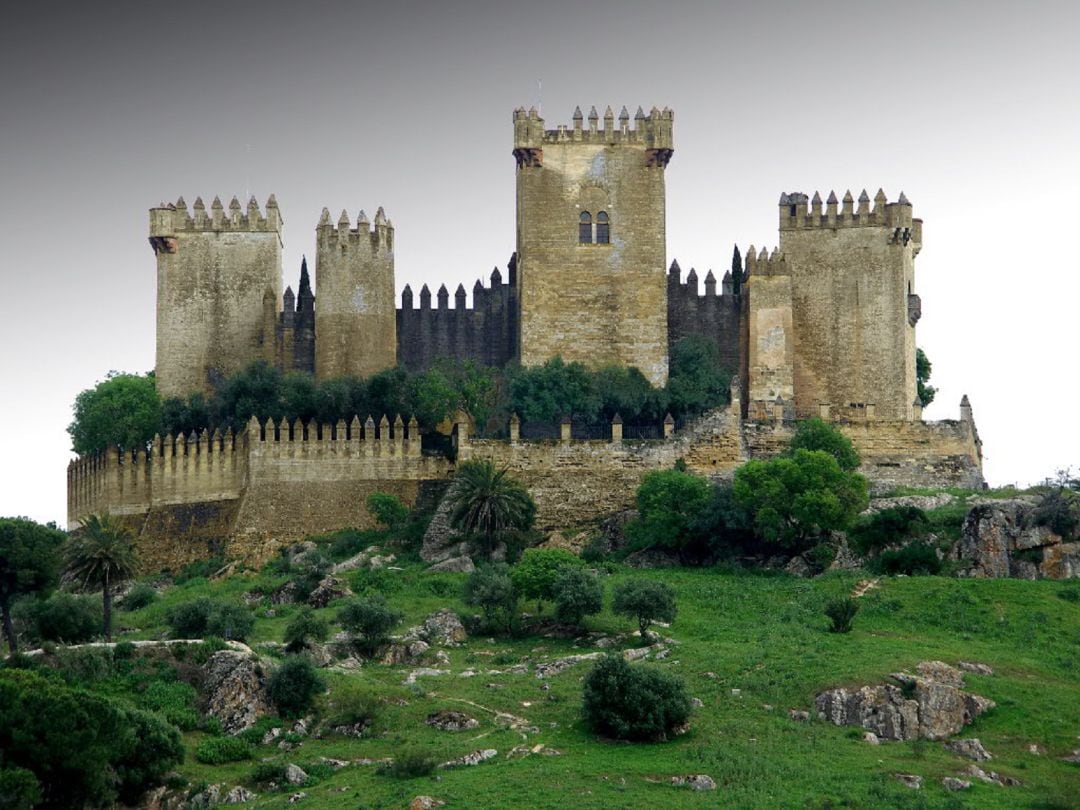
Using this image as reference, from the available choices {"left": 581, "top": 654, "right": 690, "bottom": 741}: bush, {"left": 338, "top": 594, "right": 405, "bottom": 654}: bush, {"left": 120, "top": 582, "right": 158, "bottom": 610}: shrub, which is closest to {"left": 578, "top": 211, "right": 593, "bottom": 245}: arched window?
{"left": 120, "top": 582, "right": 158, "bottom": 610}: shrub

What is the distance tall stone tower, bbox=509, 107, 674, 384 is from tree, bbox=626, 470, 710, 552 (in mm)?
11373

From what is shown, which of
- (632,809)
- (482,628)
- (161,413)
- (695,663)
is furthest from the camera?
(161,413)

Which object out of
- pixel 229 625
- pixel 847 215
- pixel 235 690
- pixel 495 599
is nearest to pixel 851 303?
pixel 847 215

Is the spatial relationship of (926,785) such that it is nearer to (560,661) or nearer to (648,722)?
(648,722)

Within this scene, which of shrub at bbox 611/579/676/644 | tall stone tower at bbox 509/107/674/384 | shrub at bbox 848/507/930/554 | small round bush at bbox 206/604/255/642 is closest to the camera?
shrub at bbox 611/579/676/644

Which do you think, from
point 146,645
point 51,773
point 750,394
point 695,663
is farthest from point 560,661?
point 750,394

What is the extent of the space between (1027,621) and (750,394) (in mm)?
23675

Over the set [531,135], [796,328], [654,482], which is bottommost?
[654,482]

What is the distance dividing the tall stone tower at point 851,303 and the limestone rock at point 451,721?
3238 cm

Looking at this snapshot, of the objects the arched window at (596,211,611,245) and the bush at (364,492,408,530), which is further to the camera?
the arched window at (596,211,611,245)

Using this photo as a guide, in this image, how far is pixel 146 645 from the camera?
62562 mm

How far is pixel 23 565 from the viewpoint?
68375 mm

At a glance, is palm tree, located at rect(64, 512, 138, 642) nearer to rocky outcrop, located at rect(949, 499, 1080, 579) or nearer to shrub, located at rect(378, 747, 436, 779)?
shrub, located at rect(378, 747, 436, 779)

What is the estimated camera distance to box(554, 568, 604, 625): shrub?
65812 mm
